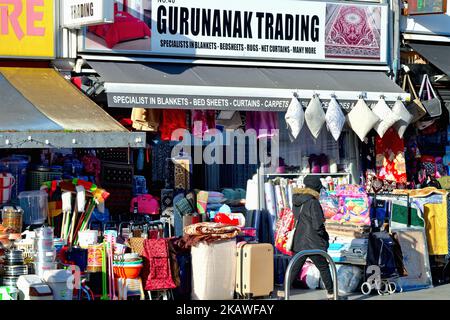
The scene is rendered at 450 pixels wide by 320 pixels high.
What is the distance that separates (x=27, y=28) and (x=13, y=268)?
3998 millimetres

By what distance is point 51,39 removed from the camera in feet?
52.4

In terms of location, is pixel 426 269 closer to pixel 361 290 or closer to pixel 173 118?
pixel 361 290

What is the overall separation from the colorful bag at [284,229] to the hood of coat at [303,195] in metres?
0.92

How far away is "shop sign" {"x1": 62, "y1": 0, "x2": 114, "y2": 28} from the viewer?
1510 cm

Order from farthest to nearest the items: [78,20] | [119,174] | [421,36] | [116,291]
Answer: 1. [421,36]
2. [119,174]
3. [78,20]
4. [116,291]

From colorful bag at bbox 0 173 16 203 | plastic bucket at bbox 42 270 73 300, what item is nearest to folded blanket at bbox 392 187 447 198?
colorful bag at bbox 0 173 16 203

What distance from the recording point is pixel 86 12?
1536 cm

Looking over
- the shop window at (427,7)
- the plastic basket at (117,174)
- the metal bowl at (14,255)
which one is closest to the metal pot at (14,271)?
the metal bowl at (14,255)

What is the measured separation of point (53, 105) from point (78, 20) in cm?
130

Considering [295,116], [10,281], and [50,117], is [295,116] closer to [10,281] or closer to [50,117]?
[50,117]

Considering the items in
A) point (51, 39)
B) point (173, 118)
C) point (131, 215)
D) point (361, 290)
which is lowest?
point (361, 290)

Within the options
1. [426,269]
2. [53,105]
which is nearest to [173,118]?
[53,105]

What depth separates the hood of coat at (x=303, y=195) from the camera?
50.2 ft

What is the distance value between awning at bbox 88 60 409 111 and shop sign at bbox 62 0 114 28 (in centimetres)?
72
